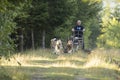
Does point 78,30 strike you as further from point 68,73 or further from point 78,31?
point 68,73

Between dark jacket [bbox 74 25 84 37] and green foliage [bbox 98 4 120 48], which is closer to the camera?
dark jacket [bbox 74 25 84 37]

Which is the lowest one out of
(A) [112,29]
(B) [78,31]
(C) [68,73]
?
(A) [112,29]

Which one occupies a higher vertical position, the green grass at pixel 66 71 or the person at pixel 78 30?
the person at pixel 78 30

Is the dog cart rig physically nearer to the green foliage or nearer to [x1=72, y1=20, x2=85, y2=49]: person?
[x1=72, y1=20, x2=85, y2=49]: person

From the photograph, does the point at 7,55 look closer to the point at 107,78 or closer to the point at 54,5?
the point at 107,78

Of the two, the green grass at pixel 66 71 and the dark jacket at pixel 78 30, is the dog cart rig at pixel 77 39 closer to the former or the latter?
the dark jacket at pixel 78 30

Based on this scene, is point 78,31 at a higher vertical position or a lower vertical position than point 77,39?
higher

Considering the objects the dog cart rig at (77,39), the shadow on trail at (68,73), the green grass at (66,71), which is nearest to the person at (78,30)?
the dog cart rig at (77,39)

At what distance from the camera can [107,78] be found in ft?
43.3

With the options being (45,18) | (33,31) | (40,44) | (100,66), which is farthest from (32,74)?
(40,44)

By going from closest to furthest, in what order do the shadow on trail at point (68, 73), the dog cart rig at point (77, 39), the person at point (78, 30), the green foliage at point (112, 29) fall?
the shadow on trail at point (68, 73) < the person at point (78, 30) < the dog cart rig at point (77, 39) < the green foliage at point (112, 29)

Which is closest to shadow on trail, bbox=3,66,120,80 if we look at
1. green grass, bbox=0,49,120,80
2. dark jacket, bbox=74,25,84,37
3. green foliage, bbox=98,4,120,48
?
green grass, bbox=0,49,120,80

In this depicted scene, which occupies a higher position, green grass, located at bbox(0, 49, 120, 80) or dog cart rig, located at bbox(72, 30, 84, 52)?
dog cart rig, located at bbox(72, 30, 84, 52)

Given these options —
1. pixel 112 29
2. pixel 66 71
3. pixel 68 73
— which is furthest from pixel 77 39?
pixel 112 29
